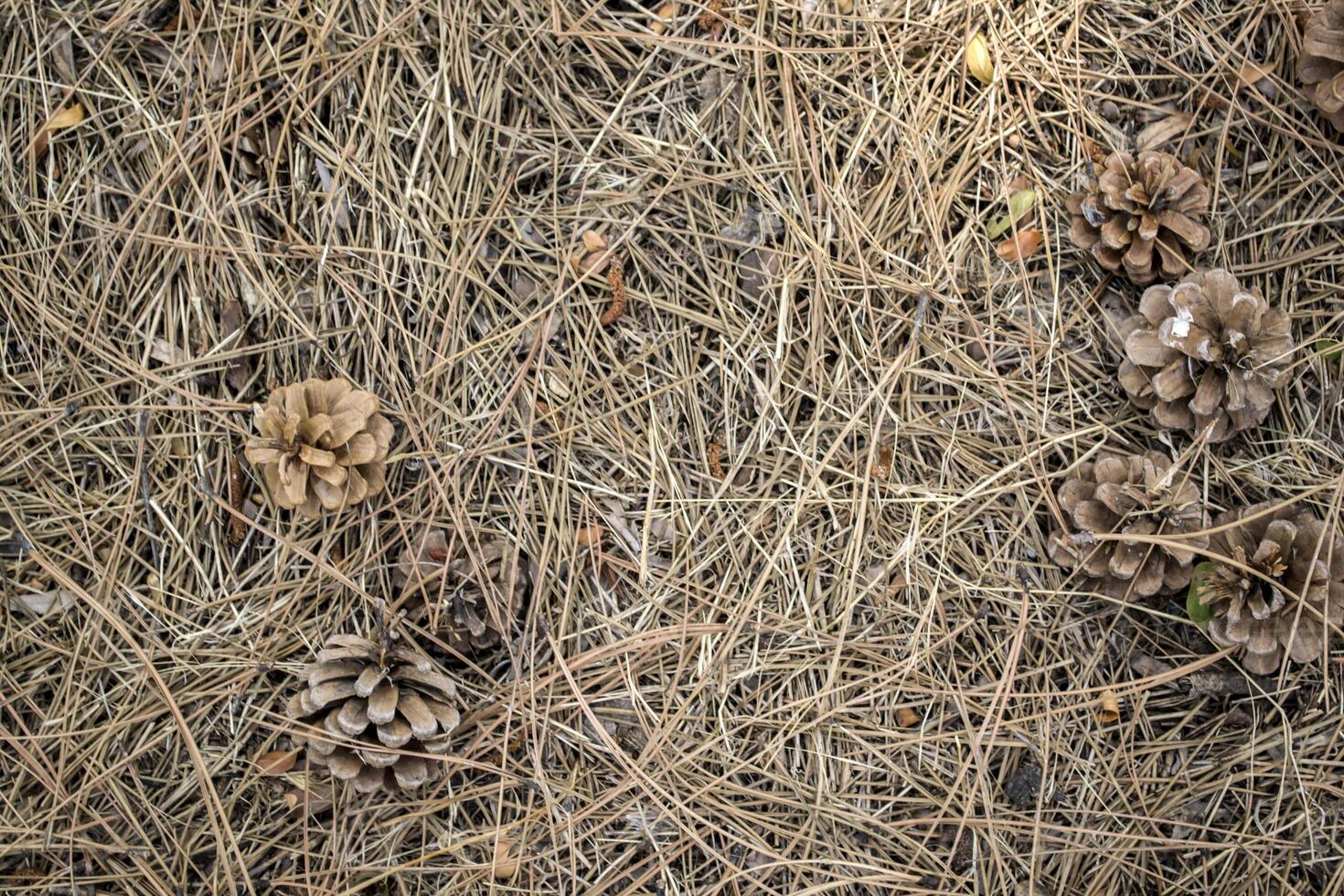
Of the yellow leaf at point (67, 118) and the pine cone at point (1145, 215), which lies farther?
the yellow leaf at point (67, 118)

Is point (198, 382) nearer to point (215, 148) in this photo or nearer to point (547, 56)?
point (215, 148)

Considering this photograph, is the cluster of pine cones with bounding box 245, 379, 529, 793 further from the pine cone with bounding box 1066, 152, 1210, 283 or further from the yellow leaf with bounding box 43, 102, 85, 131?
the pine cone with bounding box 1066, 152, 1210, 283

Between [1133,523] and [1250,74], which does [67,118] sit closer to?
[1133,523]

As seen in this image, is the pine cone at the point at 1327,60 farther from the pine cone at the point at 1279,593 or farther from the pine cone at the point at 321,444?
the pine cone at the point at 321,444

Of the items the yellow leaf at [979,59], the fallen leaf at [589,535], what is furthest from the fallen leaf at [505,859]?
the yellow leaf at [979,59]

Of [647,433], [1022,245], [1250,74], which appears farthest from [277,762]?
[1250,74]
